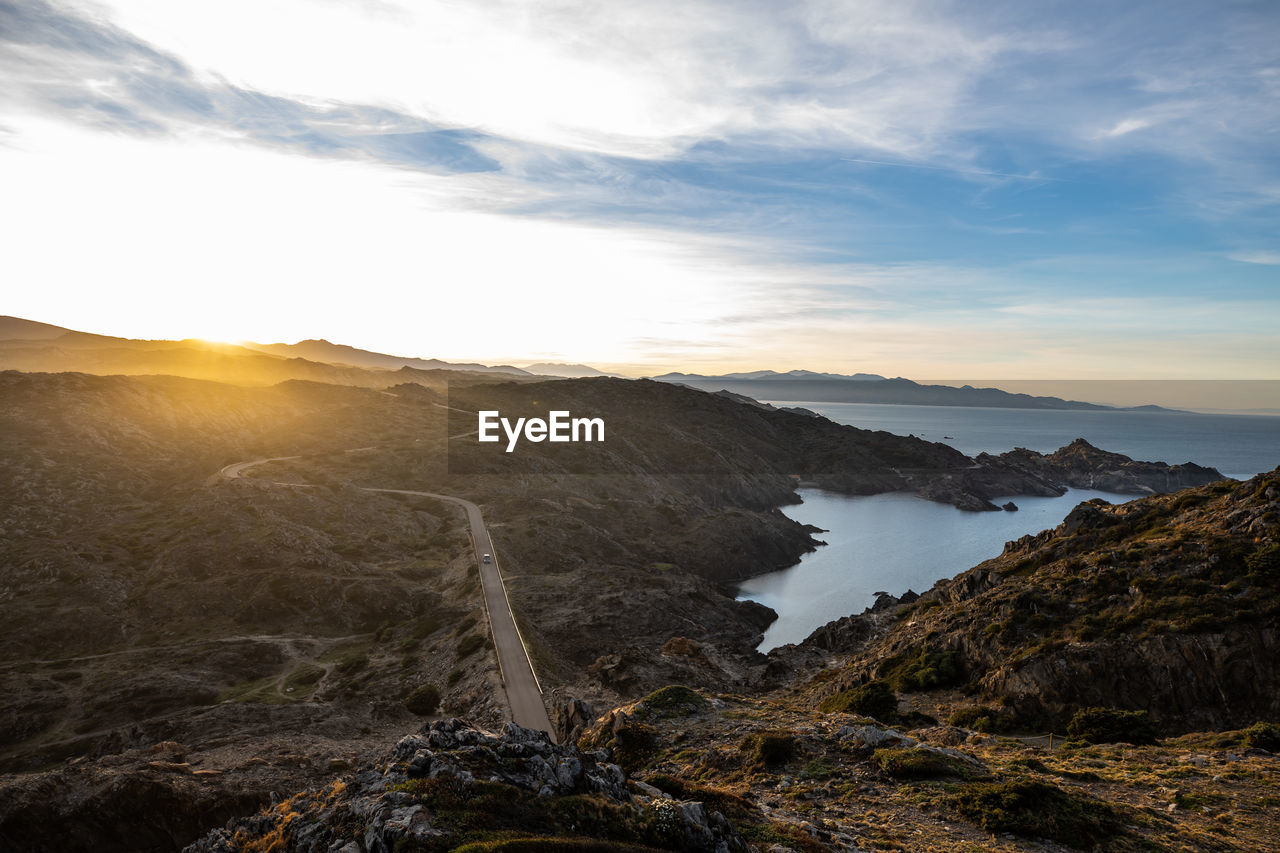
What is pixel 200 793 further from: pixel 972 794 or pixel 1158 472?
pixel 1158 472

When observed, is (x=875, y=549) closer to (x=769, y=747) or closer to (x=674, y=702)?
(x=674, y=702)

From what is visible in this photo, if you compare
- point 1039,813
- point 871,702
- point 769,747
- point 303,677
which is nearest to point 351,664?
point 303,677

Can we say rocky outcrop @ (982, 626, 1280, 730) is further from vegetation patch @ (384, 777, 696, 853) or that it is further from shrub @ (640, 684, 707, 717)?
vegetation patch @ (384, 777, 696, 853)

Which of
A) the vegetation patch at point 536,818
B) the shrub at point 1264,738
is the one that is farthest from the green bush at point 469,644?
the shrub at point 1264,738

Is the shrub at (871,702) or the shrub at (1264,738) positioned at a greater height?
the shrub at (1264,738)

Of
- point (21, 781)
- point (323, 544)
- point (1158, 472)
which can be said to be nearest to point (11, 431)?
point (323, 544)

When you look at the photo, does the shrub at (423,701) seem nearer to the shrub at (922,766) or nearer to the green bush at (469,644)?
the green bush at (469,644)
